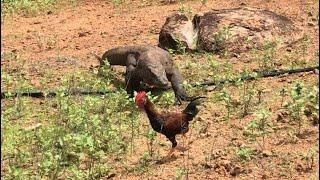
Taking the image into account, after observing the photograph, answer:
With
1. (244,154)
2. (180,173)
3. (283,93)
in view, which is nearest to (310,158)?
(244,154)

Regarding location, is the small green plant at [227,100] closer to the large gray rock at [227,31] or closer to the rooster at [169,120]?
the rooster at [169,120]

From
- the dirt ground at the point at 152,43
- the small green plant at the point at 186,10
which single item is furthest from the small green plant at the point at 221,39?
the small green plant at the point at 186,10

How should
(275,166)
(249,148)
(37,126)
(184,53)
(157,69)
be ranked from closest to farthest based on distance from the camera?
(275,166) < (249,148) < (37,126) < (157,69) < (184,53)

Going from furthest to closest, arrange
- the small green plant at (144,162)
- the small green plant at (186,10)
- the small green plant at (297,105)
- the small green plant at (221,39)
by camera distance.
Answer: the small green plant at (186,10) < the small green plant at (221,39) < the small green plant at (297,105) < the small green plant at (144,162)

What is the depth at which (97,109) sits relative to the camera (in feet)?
22.8

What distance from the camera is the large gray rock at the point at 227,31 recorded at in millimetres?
8516

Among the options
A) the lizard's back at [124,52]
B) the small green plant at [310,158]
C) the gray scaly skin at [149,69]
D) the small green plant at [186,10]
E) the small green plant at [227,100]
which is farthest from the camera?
the small green plant at [186,10]

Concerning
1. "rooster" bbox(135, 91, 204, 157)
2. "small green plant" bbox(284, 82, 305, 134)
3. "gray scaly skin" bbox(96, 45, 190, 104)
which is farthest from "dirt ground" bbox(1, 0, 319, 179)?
"gray scaly skin" bbox(96, 45, 190, 104)

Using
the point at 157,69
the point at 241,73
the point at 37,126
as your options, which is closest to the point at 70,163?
the point at 37,126

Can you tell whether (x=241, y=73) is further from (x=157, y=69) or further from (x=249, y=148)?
(x=249, y=148)

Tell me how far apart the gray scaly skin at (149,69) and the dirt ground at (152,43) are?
2.22ft

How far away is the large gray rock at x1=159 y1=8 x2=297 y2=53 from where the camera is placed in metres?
8.52

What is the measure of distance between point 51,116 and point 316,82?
3052 mm

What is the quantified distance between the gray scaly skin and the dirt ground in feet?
→ 2.22
